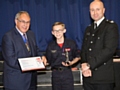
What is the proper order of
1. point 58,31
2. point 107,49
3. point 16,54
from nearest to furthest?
point 107,49
point 16,54
point 58,31

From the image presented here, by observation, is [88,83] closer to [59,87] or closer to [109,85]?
[109,85]

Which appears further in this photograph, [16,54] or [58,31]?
[58,31]

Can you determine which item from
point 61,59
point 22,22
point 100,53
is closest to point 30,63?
point 22,22

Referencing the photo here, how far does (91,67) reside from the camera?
6.84 ft

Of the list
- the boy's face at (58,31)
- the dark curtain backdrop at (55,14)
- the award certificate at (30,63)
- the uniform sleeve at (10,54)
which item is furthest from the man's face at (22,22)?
the dark curtain backdrop at (55,14)

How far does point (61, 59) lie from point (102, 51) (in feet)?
2.54

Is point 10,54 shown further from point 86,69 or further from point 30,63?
point 86,69

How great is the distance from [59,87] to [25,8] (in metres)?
2.24

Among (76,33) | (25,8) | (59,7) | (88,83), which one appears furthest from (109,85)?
(25,8)

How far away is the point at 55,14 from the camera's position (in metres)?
4.18

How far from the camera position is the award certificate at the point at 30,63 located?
2124mm

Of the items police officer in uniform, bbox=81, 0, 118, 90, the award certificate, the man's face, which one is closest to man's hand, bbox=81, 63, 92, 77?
police officer in uniform, bbox=81, 0, 118, 90

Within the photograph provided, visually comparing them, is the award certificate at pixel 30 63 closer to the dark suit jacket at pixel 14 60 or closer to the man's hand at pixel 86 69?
the dark suit jacket at pixel 14 60

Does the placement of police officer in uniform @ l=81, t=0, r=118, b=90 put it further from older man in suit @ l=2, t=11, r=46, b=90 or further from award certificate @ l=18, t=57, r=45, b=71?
older man in suit @ l=2, t=11, r=46, b=90
